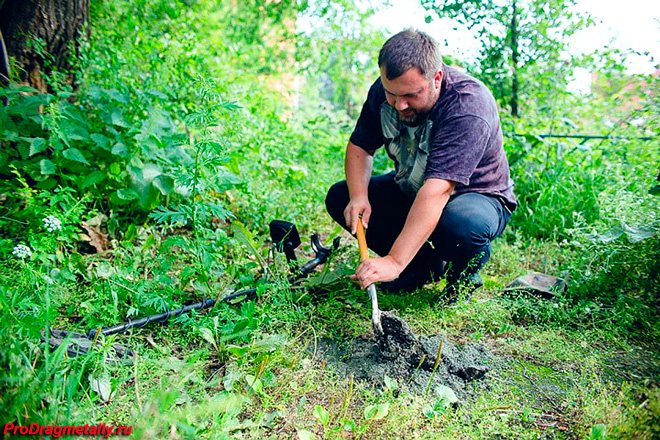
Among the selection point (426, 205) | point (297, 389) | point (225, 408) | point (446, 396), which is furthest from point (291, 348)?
point (426, 205)

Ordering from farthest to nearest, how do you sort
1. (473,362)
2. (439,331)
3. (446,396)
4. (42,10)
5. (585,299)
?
(42,10) → (585,299) → (439,331) → (473,362) → (446,396)

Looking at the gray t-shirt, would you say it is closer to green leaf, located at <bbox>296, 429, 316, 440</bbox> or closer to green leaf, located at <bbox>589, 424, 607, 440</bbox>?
green leaf, located at <bbox>589, 424, 607, 440</bbox>

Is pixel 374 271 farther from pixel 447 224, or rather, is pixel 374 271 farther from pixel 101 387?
pixel 101 387

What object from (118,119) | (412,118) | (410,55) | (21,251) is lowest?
(21,251)

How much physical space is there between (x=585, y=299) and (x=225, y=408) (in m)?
1.99

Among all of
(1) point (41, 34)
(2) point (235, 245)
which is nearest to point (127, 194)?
(2) point (235, 245)

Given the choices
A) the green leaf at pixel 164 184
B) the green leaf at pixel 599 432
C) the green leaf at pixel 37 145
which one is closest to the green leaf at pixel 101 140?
the green leaf at pixel 37 145

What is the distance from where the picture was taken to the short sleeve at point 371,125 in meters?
2.82

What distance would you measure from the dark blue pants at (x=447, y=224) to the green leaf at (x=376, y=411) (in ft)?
3.22

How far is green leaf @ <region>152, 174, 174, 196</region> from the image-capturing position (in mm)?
3141

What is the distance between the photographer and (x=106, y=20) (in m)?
4.70

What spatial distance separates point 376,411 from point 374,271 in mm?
580

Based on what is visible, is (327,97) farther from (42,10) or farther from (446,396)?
(446,396)

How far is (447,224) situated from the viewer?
8.27 feet
